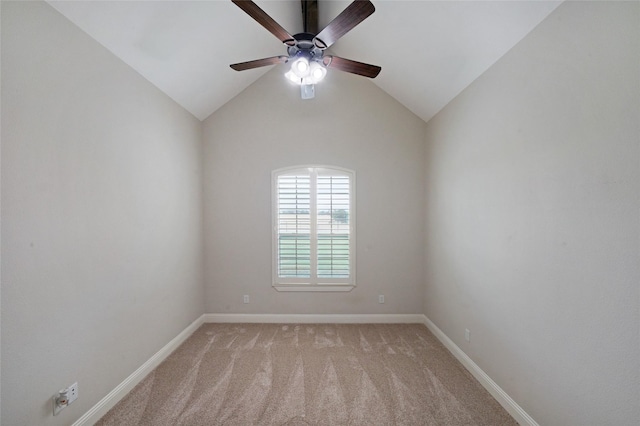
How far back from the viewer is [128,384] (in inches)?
88.0

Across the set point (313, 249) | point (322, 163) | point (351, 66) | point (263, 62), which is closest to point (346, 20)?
point (351, 66)

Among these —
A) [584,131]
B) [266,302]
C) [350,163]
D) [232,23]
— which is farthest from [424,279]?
[232,23]

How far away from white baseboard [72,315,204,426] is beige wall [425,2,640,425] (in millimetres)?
2997

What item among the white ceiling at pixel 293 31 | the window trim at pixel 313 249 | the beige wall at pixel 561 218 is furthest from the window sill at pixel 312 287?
the white ceiling at pixel 293 31

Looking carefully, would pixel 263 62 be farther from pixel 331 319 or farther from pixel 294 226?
pixel 331 319

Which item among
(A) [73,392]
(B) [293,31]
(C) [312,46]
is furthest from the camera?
(B) [293,31]

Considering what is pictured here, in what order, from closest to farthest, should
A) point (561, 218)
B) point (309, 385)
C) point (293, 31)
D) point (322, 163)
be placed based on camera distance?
point (561, 218) < point (309, 385) < point (293, 31) < point (322, 163)

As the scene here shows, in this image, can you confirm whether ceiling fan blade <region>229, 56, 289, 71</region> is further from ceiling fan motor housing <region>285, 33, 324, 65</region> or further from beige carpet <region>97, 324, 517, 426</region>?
beige carpet <region>97, 324, 517, 426</region>

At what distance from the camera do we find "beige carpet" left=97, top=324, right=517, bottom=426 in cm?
198

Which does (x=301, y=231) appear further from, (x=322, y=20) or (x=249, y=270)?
(x=322, y=20)

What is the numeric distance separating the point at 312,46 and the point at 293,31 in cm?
151

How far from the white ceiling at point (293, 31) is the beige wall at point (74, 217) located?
0.22 meters

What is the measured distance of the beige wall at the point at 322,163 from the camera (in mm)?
3652

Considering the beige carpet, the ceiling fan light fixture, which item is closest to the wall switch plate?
the beige carpet
